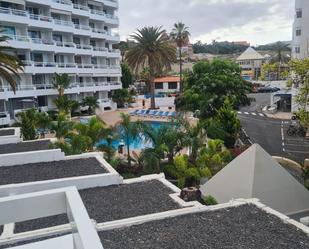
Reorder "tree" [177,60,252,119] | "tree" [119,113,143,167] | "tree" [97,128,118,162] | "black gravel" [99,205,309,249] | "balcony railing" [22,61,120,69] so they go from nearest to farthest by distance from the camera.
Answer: "black gravel" [99,205,309,249] → "tree" [97,128,118,162] → "tree" [119,113,143,167] → "tree" [177,60,252,119] → "balcony railing" [22,61,120,69]

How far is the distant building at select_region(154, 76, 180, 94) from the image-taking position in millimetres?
72188

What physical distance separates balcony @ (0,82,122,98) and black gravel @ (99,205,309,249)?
30.6m

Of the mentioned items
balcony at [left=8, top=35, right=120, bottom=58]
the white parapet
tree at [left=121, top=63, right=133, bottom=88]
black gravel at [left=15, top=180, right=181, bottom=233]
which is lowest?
black gravel at [left=15, top=180, right=181, bottom=233]

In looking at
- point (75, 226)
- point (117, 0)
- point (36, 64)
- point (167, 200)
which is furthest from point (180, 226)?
point (117, 0)

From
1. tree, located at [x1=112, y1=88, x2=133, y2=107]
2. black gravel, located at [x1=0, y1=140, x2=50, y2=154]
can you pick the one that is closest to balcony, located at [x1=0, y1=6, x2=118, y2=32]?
tree, located at [x1=112, y1=88, x2=133, y2=107]

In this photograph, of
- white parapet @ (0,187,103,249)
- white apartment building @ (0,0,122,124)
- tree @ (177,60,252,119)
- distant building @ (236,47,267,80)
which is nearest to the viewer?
white parapet @ (0,187,103,249)

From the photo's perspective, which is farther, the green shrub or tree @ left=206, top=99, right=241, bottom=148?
tree @ left=206, top=99, right=241, bottom=148

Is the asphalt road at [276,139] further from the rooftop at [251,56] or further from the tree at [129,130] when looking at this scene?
the rooftop at [251,56]

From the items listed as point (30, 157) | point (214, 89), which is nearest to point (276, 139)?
point (214, 89)

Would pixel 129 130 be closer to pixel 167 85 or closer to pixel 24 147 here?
pixel 24 147

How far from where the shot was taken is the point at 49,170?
13.8m

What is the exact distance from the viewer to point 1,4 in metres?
35.9

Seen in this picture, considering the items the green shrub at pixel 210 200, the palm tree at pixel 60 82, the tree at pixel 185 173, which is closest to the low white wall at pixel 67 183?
the green shrub at pixel 210 200

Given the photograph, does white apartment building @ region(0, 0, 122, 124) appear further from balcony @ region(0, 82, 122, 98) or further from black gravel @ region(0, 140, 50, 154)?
black gravel @ region(0, 140, 50, 154)
